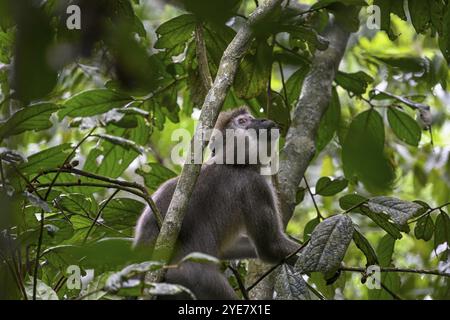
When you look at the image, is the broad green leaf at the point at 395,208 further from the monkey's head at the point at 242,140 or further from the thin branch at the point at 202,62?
the monkey's head at the point at 242,140

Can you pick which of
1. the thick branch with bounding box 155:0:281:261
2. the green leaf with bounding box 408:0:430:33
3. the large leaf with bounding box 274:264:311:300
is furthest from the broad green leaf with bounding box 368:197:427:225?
the green leaf with bounding box 408:0:430:33

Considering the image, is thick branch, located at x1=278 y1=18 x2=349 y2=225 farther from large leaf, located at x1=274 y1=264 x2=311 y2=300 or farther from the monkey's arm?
large leaf, located at x1=274 y1=264 x2=311 y2=300

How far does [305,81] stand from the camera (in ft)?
14.8

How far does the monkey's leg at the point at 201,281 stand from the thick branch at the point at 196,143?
0.76 m

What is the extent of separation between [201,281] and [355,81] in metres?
2.10

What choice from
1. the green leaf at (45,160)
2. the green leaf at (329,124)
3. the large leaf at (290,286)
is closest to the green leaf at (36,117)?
the green leaf at (45,160)

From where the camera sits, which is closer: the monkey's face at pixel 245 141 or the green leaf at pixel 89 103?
the green leaf at pixel 89 103

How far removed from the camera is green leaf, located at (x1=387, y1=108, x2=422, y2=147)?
15.3ft

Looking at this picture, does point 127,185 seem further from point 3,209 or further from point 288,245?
point 3,209

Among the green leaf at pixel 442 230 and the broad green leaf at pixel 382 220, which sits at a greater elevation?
the broad green leaf at pixel 382 220

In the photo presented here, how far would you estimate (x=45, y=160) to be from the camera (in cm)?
306

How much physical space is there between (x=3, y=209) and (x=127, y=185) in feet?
5.96

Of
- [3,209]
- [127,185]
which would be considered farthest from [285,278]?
[3,209]

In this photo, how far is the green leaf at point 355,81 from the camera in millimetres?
4691
